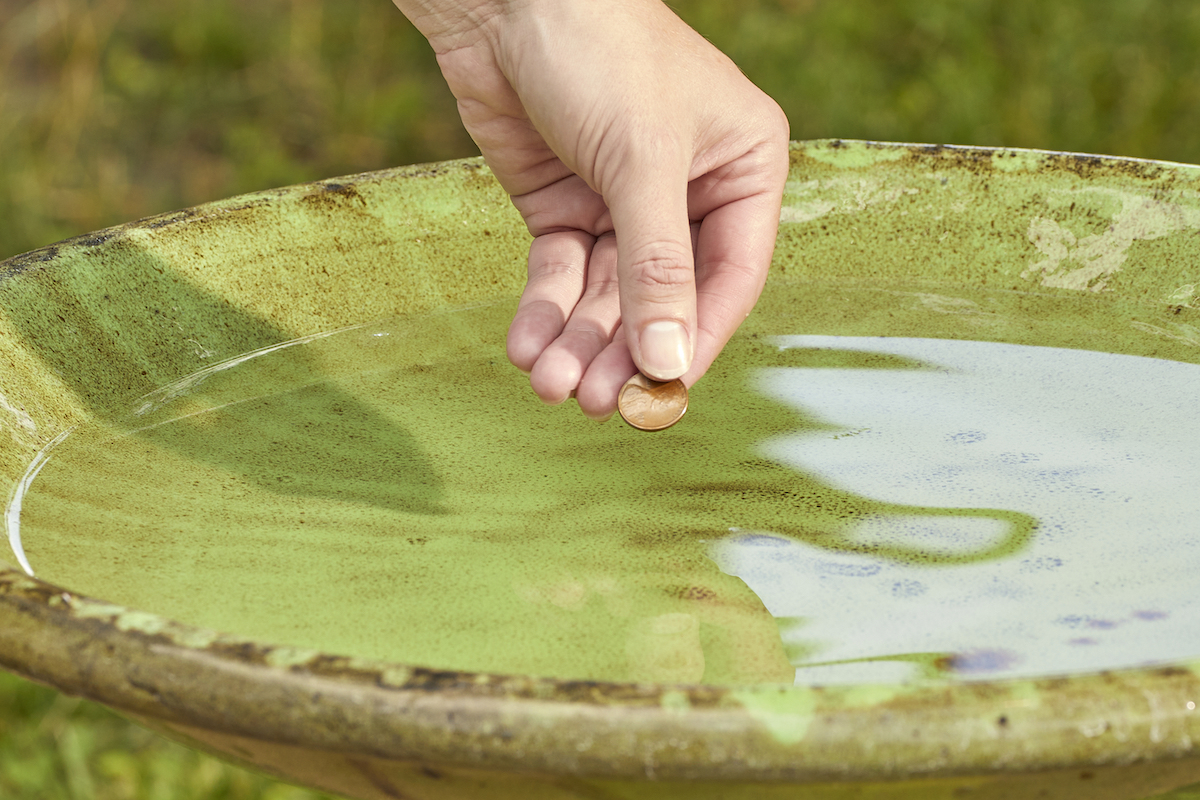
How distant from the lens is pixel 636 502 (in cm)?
72

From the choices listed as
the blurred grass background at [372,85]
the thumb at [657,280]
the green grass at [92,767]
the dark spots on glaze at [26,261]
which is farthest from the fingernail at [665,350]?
the blurred grass background at [372,85]

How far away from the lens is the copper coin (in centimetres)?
72

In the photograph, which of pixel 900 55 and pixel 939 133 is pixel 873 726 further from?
pixel 900 55

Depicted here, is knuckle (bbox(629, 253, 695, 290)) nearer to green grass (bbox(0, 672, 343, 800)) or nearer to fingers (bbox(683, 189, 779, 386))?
fingers (bbox(683, 189, 779, 386))

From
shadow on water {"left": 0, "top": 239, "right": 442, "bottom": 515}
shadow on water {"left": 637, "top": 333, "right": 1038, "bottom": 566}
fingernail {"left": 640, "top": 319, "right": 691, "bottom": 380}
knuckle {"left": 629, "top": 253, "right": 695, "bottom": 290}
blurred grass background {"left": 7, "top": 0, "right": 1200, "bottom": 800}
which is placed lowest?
blurred grass background {"left": 7, "top": 0, "right": 1200, "bottom": 800}

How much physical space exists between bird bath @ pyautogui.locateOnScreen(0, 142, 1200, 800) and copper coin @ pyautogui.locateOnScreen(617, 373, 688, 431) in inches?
1.7

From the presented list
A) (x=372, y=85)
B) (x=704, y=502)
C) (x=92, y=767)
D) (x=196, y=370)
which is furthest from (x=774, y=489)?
(x=372, y=85)

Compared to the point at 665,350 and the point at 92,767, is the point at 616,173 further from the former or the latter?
the point at 92,767

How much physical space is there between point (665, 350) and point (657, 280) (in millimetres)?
44

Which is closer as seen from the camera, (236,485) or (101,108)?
(236,485)

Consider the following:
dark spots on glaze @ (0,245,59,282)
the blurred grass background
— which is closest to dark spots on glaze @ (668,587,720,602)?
dark spots on glaze @ (0,245,59,282)

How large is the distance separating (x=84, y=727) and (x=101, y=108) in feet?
5.84

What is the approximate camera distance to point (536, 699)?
0.40 metres

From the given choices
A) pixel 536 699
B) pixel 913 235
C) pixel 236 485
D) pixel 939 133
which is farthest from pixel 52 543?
pixel 939 133
